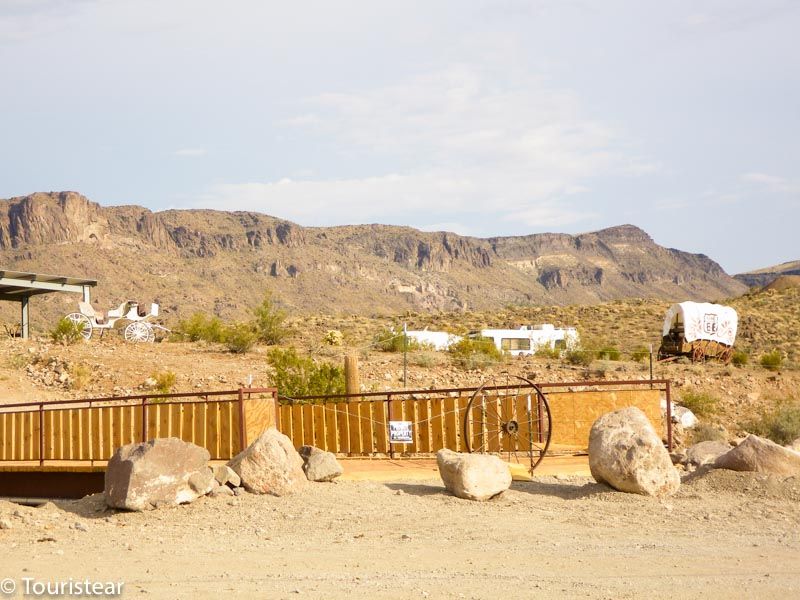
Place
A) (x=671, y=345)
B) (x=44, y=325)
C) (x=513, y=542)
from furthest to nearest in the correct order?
(x=44, y=325)
(x=671, y=345)
(x=513, y=542)

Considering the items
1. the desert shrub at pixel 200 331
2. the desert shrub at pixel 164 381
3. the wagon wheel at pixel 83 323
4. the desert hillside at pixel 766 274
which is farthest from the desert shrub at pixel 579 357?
the desert hillside at pixel 766 274

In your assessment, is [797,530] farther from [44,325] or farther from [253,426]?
[44,325]

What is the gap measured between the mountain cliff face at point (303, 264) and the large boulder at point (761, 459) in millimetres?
66705

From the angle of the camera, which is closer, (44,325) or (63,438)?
(63,438)

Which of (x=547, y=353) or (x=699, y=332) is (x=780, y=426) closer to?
(x=699, y=332)

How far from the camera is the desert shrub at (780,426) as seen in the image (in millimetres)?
26156

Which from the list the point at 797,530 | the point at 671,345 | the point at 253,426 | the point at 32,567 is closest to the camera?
the point at 32,567

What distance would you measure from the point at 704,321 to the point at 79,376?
80.2 feet

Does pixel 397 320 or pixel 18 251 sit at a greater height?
pixel 18 251

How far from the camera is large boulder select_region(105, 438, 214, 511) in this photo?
43.8 feet

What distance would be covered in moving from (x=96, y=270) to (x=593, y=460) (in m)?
78.7

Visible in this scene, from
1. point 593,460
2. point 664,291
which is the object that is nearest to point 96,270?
point 593,460

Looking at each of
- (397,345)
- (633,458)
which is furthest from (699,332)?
(633,458)

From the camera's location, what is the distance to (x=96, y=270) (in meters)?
86.9
